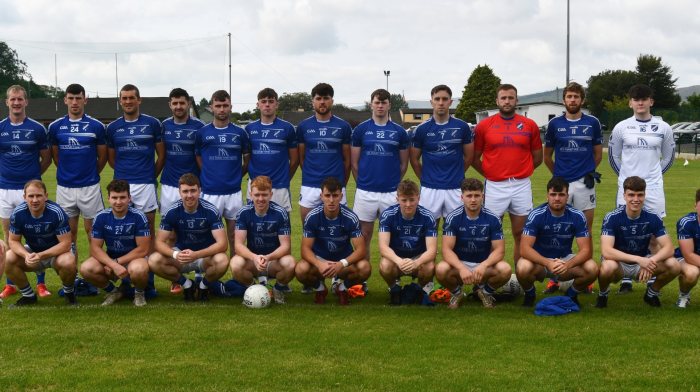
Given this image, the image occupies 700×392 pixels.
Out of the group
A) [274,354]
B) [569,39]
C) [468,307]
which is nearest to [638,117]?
[468,307]

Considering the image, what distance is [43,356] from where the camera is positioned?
4.18 m

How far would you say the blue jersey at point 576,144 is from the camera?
622 centimetres

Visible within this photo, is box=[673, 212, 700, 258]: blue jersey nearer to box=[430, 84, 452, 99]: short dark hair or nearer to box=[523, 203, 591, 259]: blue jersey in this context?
box=[523, 203, 591, 259]: blue jersey

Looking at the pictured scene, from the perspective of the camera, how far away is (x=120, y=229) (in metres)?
5.68

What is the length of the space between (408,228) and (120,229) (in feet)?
8.98

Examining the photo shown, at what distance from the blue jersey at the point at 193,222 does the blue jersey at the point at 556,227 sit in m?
2.94

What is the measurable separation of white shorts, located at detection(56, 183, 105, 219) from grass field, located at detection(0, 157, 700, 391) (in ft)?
3.49

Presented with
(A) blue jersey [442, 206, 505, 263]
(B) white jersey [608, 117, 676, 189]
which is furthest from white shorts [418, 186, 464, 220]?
(B) white jersey [608, 117, 676, 189]

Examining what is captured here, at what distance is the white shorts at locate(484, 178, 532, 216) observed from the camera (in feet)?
20.4

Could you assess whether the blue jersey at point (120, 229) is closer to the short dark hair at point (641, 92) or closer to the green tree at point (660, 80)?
the short dark hair at point (641, 92)

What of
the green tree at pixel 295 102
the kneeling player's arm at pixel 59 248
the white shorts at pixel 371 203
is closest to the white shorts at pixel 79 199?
the kneeling player's arm at pixel 59 248

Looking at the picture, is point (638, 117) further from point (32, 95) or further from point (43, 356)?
point (32, 95)

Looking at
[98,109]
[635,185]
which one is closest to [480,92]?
[98,109]

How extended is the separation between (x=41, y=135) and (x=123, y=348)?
3174mm
